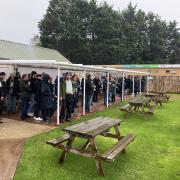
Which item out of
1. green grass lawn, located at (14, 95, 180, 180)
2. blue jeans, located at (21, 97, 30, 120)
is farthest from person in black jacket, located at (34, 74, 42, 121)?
green grass lawn, located at (14, 95, 180, 180)

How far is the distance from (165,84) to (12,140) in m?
26.8

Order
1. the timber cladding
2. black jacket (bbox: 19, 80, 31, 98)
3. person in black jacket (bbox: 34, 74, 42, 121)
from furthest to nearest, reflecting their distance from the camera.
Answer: the timber cladding → black jacket (bbox: 19, 80, 31, 98) → person in black jacket (bbox: 34, 74, 42, 121)

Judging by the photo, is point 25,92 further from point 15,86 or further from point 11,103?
point 11,103

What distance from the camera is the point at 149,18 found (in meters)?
59.4

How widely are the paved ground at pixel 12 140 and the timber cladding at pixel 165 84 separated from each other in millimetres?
24295

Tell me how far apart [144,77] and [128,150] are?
2250 cm

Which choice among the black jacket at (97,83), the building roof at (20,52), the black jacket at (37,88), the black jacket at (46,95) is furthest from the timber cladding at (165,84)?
the black jacket at (46,95)

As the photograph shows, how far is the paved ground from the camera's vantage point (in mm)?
6036

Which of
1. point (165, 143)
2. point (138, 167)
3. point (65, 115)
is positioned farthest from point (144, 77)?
point (138, 167)

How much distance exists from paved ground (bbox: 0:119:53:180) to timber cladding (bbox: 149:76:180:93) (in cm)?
2430

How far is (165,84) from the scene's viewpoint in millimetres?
33000

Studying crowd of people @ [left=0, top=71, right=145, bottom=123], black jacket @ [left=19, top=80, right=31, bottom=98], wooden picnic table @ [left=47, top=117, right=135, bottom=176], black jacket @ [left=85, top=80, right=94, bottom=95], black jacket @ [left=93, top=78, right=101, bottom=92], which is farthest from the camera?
black jacket @ [left=93, top=78, right=101, bottom=92]

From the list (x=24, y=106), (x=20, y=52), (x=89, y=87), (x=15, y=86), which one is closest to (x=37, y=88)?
(x=24, y=106)

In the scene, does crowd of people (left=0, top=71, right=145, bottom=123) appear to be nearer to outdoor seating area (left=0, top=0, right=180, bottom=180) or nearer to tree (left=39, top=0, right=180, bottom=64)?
outdoor seating area (left=0, top=0, right=180, bottom=180)
